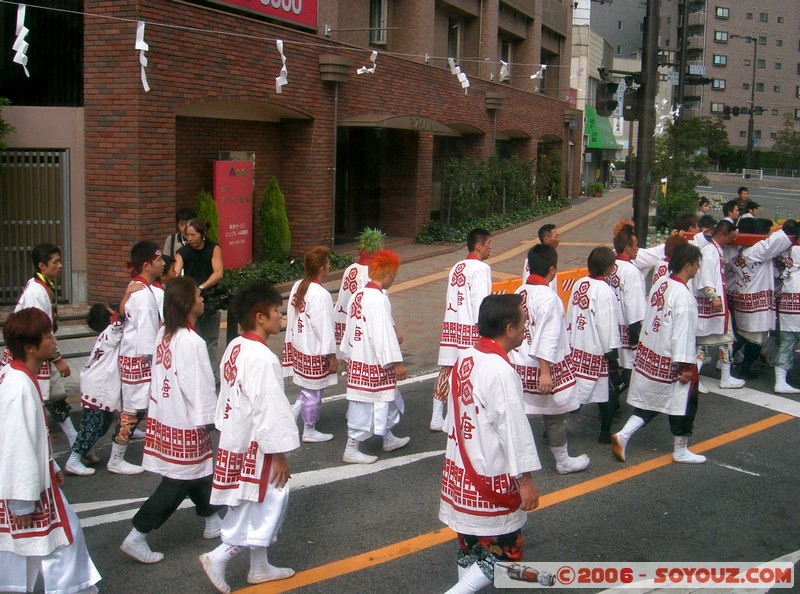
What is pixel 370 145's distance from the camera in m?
21.4

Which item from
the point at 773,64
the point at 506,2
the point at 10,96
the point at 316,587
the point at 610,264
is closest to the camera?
the point at 316,587

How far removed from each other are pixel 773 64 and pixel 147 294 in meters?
78.0

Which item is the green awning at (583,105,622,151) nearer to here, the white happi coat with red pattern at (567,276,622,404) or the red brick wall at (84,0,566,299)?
the red brick wall at (84,0,566,299)

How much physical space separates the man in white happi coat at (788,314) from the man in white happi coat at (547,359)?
11.9ft

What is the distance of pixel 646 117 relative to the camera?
46.5 feet

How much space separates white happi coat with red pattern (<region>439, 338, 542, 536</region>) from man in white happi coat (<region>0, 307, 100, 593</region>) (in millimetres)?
1885

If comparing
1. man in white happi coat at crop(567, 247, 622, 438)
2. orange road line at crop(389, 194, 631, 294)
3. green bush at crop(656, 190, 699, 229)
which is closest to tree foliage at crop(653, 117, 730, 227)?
green bush at crop(656, 190, 699, 229)

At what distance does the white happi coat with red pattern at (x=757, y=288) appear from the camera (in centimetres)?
950

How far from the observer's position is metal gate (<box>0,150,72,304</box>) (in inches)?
479

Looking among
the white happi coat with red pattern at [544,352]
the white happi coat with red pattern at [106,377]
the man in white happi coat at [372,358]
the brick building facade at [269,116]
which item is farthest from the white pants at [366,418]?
the brick building facade at [269,116]

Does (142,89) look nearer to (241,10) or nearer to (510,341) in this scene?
(241,10)

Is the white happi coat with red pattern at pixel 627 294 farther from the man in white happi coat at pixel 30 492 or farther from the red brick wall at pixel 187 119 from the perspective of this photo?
the red brick wall at pixel 187 119

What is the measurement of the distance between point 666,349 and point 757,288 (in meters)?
3.32

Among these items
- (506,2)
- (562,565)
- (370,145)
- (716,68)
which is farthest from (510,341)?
(716,68)
